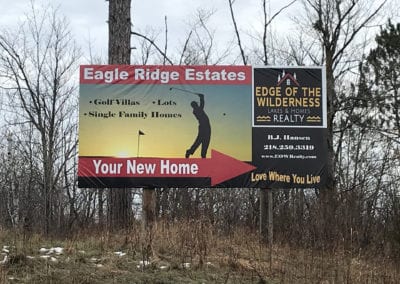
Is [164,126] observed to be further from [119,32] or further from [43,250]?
[119,32]

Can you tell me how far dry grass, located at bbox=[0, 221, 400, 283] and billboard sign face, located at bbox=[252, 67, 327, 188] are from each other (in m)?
1.46

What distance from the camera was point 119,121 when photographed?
37.7 ft

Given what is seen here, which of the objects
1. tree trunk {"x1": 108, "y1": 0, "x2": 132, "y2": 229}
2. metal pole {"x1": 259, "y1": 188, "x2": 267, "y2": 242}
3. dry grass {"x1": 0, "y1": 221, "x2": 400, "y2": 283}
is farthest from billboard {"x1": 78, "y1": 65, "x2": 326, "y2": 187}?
tree trunk {"x1": 108, "y1": 0, "x2": 132, "y2": 229}

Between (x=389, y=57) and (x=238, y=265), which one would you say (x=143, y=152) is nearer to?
(x=238, y=265)

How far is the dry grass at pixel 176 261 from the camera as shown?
8172mm

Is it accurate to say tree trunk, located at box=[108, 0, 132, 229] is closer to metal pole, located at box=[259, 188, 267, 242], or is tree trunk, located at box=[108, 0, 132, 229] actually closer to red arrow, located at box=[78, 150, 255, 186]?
red arrow, located at box=[78, 150, 255, 186]

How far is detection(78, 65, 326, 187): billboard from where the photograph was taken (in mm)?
11383

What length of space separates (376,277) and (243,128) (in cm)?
384

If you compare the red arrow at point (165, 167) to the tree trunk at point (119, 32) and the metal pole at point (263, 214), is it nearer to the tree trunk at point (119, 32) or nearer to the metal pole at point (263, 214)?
the metal pole at point (263, 214)

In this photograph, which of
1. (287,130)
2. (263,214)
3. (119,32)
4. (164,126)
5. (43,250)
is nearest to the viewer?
(43,250)

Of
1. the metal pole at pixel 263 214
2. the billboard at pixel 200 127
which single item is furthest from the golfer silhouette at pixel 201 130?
the metal pole at pixel 263 214

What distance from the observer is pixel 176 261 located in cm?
928

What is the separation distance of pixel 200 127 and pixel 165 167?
3.46 ft

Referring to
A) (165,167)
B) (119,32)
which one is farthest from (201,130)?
(119,32)
